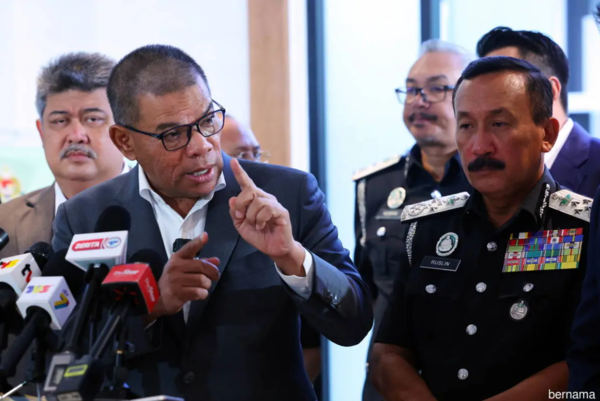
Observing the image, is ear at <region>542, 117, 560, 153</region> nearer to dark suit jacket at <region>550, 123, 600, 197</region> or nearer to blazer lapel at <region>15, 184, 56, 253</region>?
dark suit jacket at <region>550, 123, 600, 197</region>

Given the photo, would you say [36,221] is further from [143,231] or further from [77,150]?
[143,231]

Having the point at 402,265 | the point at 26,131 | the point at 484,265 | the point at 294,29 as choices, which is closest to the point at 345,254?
the point at 402,265

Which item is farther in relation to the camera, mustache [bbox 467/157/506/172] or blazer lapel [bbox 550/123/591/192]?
blazer lapel [bbox 550/123/591/192]

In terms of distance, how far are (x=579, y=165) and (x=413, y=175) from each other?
0.73m

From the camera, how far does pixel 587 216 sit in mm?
1870

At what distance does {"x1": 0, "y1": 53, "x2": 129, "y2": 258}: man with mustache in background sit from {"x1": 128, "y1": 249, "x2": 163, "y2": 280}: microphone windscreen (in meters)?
1.05

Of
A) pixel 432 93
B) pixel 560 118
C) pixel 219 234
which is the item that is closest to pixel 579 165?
pixel 560 118

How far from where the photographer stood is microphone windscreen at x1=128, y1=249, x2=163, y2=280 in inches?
75.2

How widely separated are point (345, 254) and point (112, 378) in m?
0.80

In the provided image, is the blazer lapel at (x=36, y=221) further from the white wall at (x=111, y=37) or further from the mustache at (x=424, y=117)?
the white wall at (x=111, y=37)

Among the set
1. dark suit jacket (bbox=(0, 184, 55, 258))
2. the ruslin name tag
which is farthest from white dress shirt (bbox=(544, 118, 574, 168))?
dark suit jacket (bbox=(0, 184, 55, 258))

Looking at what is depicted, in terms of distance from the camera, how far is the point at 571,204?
191 centimetres

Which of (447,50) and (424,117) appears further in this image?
(447,50)

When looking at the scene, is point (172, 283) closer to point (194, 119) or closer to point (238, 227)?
point (238, 227)
